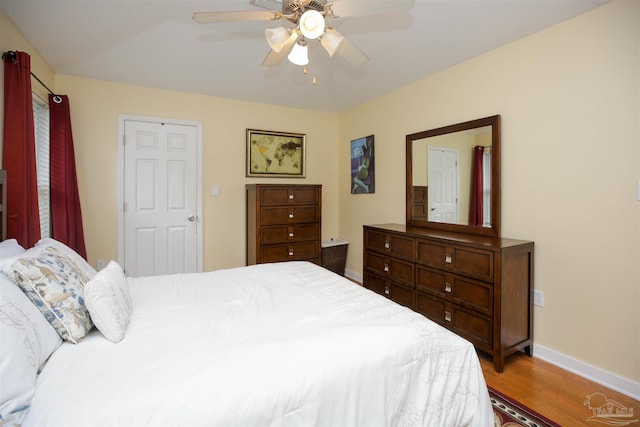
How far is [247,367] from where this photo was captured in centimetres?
103

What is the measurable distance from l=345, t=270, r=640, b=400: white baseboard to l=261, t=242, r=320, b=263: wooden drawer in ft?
7.80

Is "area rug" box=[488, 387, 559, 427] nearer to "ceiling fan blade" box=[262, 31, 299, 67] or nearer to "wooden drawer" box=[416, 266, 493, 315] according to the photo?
"wooden drawer" box=[416, 266, 493, 315]

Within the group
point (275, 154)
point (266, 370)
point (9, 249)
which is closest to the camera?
point (266, 370)

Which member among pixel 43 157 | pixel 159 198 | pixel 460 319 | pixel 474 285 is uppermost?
pixel 43 157

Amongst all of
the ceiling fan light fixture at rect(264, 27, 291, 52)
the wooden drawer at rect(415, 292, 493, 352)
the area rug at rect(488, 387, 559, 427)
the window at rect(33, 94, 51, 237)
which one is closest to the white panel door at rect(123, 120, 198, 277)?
the window at rect(33, 94, 51, 237)

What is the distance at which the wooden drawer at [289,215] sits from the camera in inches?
144

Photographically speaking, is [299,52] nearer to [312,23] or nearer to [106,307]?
[312,23]

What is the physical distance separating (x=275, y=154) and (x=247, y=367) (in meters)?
3.44

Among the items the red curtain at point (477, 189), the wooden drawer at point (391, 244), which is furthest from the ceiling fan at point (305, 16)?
the wooden drawer at point (391, 244)

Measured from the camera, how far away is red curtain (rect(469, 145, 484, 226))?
8.85 feet

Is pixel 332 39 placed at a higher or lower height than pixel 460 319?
higher

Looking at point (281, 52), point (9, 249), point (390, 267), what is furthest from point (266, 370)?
point (390, 267)

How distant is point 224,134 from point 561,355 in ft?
12.8

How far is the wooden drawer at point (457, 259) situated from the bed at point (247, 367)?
0.98 m
